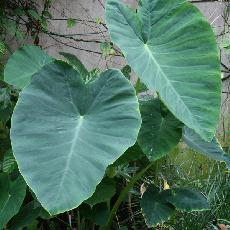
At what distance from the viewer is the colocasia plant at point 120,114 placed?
5.03ft

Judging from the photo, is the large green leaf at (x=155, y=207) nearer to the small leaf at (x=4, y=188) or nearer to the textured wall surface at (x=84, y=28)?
the small leaf at (x=4, y=188)

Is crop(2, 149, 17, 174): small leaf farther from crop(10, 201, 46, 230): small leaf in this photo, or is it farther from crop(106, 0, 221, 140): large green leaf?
crop(106, 0, 221, 140): large green leaf

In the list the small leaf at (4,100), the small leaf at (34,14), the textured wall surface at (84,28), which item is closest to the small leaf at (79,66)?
the small leaf at (4,100)

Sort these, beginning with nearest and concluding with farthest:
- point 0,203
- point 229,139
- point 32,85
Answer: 1. point 32,85
2. point 0,203
3. point 229,139

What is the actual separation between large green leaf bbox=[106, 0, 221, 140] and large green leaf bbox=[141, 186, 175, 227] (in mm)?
552

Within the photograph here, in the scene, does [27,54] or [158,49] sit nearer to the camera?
[158,49]

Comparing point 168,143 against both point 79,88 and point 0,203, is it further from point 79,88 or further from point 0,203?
point 0,203

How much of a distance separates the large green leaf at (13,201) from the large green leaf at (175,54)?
0.69 meters

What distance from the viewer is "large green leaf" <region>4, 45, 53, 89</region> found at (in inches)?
87.5

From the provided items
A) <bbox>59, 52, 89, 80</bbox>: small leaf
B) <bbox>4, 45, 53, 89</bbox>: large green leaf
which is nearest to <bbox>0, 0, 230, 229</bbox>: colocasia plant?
<bbox>4, 45, 53, 89</bbox>: large green leaf

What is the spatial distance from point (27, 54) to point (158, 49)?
2.42ft

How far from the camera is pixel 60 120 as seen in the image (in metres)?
1.72

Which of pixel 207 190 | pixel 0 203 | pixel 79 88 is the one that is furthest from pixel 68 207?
pixel 207 190

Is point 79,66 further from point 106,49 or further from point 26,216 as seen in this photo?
point 106,49
